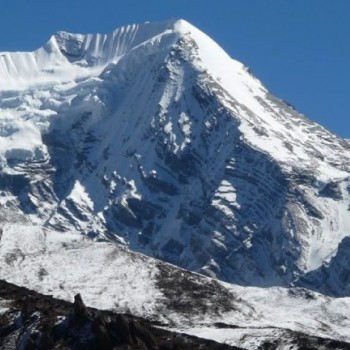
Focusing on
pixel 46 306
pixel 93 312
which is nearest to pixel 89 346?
pixel 93 312

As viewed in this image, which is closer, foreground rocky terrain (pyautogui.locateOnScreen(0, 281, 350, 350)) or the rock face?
the rock face

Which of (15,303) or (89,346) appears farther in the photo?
(15,303)

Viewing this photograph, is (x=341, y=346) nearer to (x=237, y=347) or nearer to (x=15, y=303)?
(x=237, y=347)

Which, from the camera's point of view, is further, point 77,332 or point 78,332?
point 77,332

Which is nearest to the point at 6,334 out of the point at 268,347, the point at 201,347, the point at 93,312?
the point at 93,312

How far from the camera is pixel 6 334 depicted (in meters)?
180

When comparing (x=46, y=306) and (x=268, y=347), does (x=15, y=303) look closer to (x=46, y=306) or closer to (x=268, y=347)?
(x=46, y=306)

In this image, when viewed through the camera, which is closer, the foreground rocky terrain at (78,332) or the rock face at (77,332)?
the rock face at (77,332)

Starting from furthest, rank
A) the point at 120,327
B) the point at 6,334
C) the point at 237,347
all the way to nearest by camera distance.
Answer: the point at 237,347 < the point at 6,334 < the point at 120,327

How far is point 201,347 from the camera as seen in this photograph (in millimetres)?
181750

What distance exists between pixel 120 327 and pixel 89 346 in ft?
11.7

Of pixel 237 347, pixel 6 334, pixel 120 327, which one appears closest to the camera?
pixel 120 327

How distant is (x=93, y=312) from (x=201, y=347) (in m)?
12.1

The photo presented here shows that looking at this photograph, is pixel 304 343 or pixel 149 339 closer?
pixel 149 339
